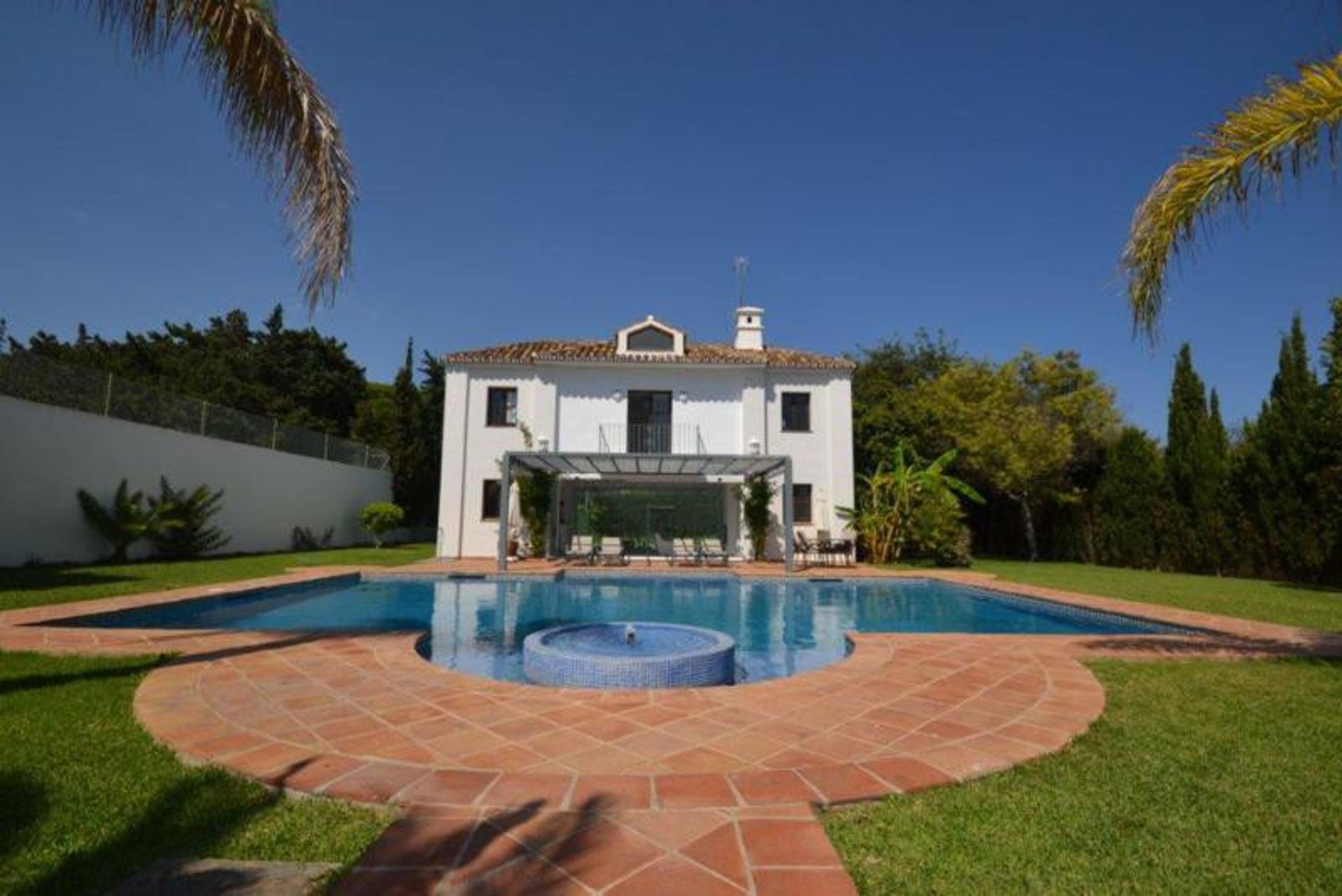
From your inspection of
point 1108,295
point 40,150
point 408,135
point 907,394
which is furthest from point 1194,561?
point 40,150

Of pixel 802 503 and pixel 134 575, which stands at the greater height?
pixel 802 503

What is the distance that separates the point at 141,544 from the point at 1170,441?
29.1m

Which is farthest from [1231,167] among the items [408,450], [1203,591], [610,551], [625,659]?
[408,450]

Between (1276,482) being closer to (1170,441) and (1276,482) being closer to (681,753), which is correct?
(1170,441)

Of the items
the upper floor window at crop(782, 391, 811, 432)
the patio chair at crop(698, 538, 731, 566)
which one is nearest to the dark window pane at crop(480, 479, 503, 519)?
the patio chair at crop(698, 538, 731, 566)

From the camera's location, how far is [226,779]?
3.21 metres

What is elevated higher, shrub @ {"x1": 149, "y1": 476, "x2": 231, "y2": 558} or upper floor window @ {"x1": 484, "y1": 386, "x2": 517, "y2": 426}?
upper floor window @ {"x1": 484, "y1": 386, "x2": 517, "y2": 426}

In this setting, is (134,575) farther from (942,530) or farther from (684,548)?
(942,530)

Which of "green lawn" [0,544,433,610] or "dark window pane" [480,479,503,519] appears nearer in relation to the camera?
"green lawn" [0,544,433,610]

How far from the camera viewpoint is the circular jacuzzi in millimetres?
5801

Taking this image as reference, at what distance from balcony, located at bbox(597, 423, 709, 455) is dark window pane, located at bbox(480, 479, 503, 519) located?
3.54m

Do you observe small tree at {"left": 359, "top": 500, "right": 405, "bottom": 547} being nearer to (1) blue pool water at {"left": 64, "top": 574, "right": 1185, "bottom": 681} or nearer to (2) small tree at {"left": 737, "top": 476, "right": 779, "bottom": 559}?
(1) blue pool water at {"left": 64, "top": 574, "right": 1185, "bottom": 681}

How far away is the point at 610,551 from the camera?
19.9 meters

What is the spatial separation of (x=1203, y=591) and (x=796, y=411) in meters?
11.0
